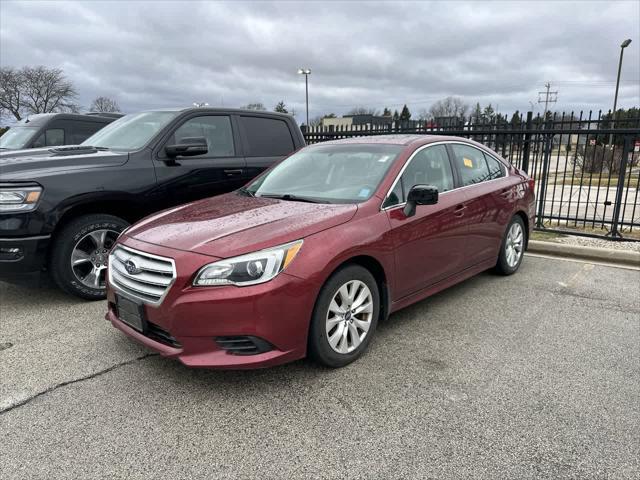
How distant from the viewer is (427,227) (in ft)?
12.5

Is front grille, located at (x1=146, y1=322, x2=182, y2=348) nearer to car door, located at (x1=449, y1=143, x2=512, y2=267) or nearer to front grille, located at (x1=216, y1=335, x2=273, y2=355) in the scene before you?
front grille, located at (x1=216, y1=335, x2=273, y2=355)

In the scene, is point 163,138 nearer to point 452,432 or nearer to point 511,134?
point 452,432

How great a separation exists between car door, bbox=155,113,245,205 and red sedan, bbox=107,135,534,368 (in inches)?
42.4

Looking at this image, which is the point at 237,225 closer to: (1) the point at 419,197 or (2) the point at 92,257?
(1) the point at 419,197

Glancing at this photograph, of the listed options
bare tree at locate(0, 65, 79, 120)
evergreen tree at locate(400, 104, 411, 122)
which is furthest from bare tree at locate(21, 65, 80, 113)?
evergreen tree at locate(400, 104, 411, 122)

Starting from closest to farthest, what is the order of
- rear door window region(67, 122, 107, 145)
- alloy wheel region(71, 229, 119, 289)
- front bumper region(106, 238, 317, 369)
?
front bumper region(106, 238, 317, 369) < alloy wheel region(71, 229, 119, 289) < rear door window region(67, 122, 107, 145)

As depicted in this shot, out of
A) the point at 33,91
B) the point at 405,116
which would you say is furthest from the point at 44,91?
the point at 405,116

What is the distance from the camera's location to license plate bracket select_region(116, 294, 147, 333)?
9.73 feet

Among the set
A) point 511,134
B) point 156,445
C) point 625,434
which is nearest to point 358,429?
point 156,445

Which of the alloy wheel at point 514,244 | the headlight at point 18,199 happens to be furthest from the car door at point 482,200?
the headlight at point 18,199

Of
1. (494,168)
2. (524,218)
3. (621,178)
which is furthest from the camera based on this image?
(621,178)

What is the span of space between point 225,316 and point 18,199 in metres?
2.54

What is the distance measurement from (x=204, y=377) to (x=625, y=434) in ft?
8.23

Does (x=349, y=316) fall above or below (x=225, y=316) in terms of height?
below
